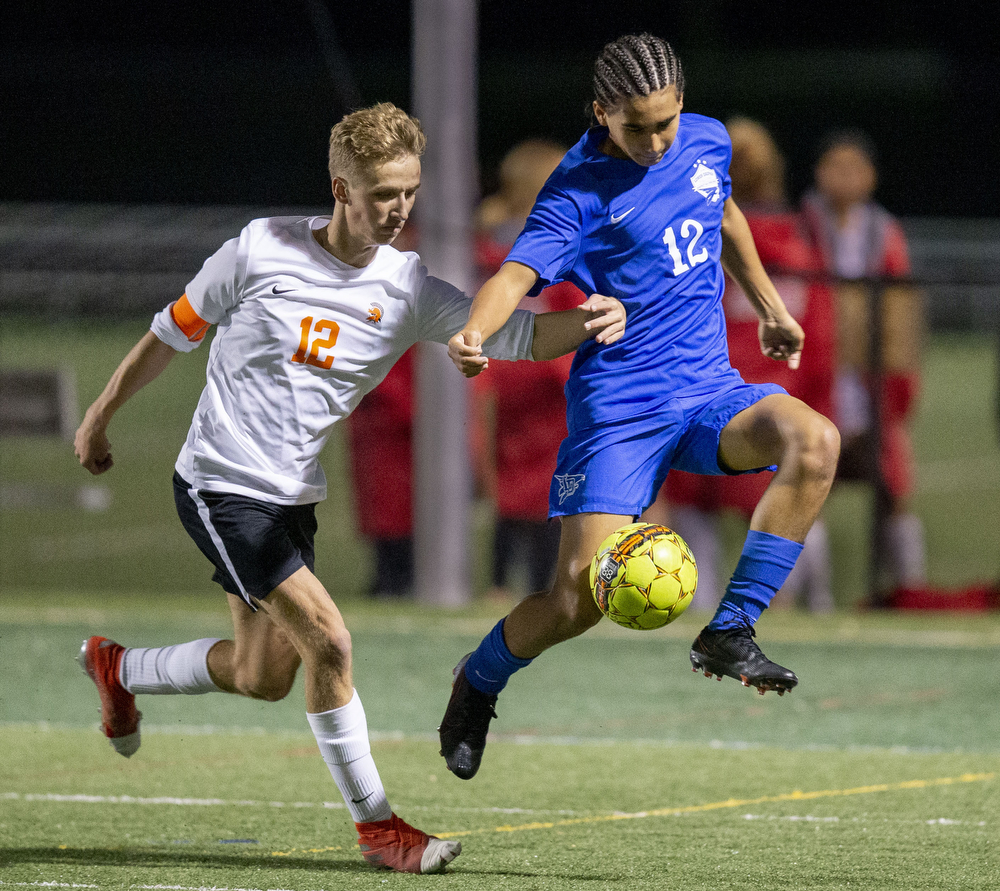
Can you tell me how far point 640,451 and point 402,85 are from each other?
37.8 m

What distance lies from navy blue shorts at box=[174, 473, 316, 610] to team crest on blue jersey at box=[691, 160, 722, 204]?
1.59 meters

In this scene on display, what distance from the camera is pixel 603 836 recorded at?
5.71 meters

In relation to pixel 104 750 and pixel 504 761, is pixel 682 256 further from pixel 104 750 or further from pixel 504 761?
pixel 104 750

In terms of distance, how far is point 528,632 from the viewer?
5559 mm

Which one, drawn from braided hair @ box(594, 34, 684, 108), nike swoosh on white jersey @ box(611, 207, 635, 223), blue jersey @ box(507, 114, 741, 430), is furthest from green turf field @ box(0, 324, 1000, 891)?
braided hair @ box(594, 34, 684, 108)

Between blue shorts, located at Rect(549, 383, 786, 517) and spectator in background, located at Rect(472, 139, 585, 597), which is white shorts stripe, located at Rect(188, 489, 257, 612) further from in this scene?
spectator in background, located at Rect(472, 139, 585, 597)

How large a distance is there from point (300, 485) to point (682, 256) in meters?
1.38

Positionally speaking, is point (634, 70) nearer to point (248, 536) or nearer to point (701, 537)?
point (248, 536)

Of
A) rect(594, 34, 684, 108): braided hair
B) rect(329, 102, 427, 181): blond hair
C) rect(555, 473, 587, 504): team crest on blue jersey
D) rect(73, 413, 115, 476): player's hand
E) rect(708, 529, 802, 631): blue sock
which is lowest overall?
rect(708, 529, 802, 631): blue sock

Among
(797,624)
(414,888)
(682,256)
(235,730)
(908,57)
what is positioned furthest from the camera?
(908,57)

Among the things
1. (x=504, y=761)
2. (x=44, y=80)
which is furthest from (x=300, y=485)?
(x=44, y=80)

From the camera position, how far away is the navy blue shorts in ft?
16.5

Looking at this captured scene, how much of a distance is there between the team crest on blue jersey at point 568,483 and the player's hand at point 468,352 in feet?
2.54

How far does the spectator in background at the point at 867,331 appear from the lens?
34.1 ft
